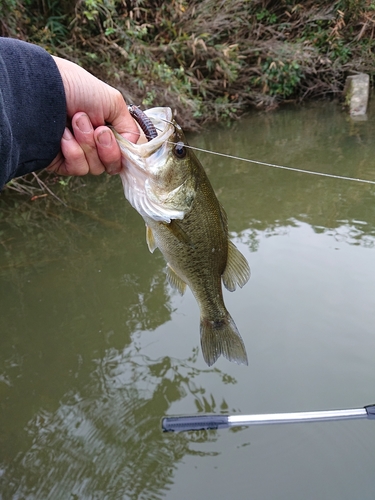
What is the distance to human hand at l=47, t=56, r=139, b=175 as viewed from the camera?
5.09 ft

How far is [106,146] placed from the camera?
60.9 inches

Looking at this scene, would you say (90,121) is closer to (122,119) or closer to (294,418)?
(122,119)

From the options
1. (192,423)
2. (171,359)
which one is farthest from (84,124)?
(171,359)

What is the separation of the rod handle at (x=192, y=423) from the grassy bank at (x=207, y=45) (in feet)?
16.9

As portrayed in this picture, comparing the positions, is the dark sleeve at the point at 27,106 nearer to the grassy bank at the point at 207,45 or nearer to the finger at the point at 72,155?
the finger at the point at 72,155

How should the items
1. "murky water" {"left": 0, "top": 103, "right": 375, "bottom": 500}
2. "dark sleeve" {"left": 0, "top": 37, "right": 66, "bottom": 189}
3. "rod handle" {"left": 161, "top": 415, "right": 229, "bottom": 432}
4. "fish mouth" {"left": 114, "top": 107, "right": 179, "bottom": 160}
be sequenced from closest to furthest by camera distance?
"dark sleeve" {"left": 0, "top": 37, "right": 66, "bottom": 189}, "fish mouth" {"left": 114, "top": 107, "right": 179, "bottom": 160}, "rod handle" {"left": 161, "top": 415, "right": 229, "bottom": 432}, "murky water" {"left": 0, "top": 103, "right": 375, "bottom": 500}

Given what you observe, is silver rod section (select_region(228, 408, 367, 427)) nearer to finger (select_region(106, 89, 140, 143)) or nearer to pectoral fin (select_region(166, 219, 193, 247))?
pectoral fin (select_region(166, 219, 193, 247))

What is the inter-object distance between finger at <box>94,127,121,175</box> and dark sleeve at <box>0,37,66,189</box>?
0.15 meters

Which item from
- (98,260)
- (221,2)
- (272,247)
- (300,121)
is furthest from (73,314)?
(221,2)

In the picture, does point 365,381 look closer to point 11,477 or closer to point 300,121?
point 11,477

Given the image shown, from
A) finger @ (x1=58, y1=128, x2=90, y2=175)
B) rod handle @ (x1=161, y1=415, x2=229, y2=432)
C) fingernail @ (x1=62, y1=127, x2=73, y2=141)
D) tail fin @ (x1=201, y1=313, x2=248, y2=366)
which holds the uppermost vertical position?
fingernail @ (x1=62, y1=127, x2=73, y2=141)

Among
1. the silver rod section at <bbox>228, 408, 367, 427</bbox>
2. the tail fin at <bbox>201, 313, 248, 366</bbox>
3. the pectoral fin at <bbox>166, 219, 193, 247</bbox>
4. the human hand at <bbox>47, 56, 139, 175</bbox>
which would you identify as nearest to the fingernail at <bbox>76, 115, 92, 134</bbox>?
the human hand at <bbox>47, 56, 139, 175</bbox>

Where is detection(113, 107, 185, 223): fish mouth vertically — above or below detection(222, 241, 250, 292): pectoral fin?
above

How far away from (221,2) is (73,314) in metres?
8.17
